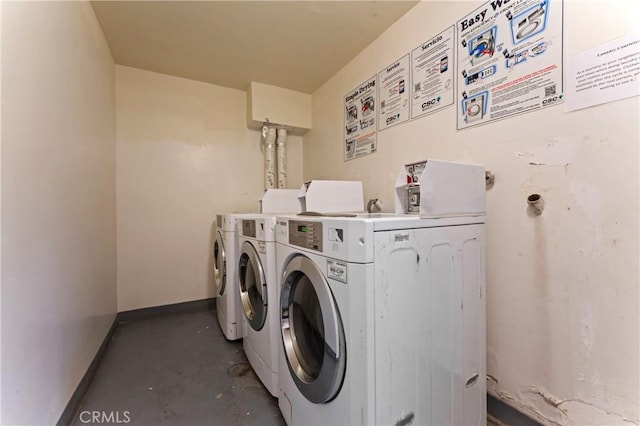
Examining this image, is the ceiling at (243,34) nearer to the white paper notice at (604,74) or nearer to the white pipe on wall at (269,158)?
the white pipe on wall at (269,158)

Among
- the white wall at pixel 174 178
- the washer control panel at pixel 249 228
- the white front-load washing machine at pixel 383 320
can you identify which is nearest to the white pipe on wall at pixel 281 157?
the white wall at pixel 174 178

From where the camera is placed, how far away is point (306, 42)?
85.1 inches

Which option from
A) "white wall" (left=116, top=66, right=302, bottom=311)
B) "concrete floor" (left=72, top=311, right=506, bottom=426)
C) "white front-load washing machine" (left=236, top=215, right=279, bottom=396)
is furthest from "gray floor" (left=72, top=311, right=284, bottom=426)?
"white wall" (left=116, top=66, right=302, bottom=311)

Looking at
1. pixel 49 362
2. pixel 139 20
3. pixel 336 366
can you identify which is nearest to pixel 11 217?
pixel 49 362

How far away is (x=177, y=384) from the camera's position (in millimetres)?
1606

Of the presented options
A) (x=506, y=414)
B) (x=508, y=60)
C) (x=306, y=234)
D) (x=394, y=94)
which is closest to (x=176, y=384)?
(x=306, y=234)

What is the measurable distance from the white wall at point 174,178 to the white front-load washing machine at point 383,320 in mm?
1912

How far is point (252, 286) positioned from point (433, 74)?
5.96 feet

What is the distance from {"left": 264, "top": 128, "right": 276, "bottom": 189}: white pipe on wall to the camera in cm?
300

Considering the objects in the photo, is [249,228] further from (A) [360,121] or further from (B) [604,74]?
(B) [604,74]

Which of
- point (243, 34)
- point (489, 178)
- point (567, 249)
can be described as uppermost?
point (243, 34)

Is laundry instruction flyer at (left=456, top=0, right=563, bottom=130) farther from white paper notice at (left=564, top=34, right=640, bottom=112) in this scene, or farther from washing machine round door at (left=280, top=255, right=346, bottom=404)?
washing machine round door at (left=280, top=255, right=346, bottom=404)

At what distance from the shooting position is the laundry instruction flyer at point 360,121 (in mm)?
2150

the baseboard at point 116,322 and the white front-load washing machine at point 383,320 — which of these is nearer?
the white front-load washing machine at point 383,320
